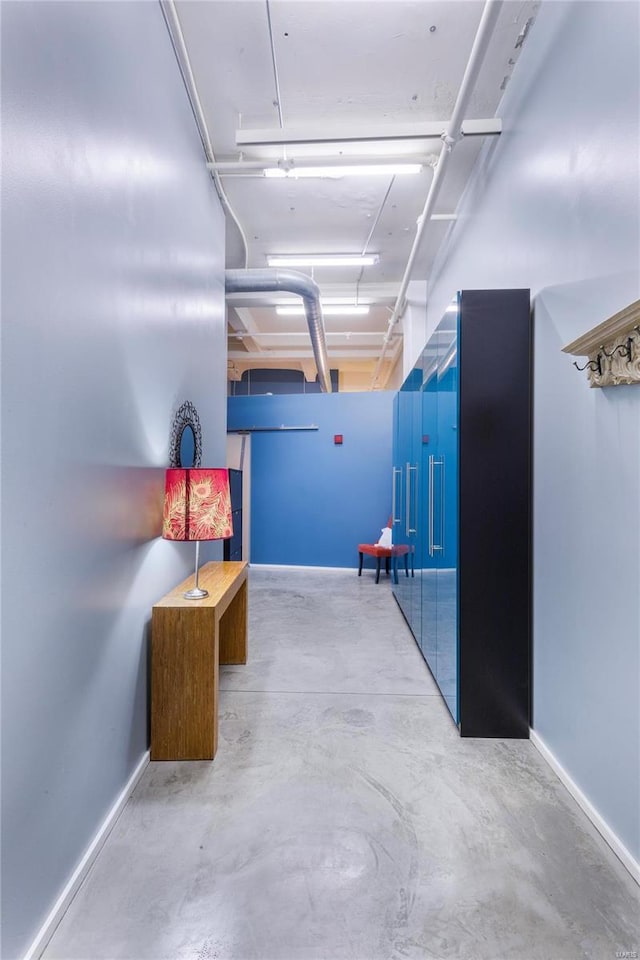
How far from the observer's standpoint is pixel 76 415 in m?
1.47

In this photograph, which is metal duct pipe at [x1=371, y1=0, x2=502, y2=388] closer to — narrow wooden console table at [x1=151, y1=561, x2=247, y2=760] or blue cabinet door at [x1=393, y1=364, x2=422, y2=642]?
blue cabinet door at [x1=393, y1=364, x2=422, y2=642]

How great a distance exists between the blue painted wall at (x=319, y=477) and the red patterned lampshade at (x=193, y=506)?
4.46 m

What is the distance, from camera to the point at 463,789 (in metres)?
1.95

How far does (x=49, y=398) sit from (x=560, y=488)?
2218 millimetres

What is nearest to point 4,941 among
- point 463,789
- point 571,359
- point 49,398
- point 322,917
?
point 322,917

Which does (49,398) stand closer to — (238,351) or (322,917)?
(322,917)

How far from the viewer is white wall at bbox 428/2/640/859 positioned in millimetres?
1590

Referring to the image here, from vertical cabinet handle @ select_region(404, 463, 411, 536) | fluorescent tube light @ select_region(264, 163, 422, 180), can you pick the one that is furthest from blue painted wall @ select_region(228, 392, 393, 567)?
fluorescent tube light @ select_region(264, 163, 422, 180)

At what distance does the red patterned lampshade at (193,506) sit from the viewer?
215 centimetres

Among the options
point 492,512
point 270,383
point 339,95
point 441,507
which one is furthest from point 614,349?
point 270,383

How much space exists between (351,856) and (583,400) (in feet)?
6.95

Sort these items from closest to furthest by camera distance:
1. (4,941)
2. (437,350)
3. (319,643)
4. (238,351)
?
(4,941)
(437,350)
(319,643)
(238,351)

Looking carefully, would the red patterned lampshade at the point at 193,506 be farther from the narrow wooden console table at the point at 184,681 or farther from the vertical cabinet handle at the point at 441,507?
the vertical cabinet handle at the point at 441,507

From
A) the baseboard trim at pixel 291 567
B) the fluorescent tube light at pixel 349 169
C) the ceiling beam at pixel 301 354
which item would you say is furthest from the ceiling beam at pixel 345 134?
the baseboard trim at pixel 291 567
